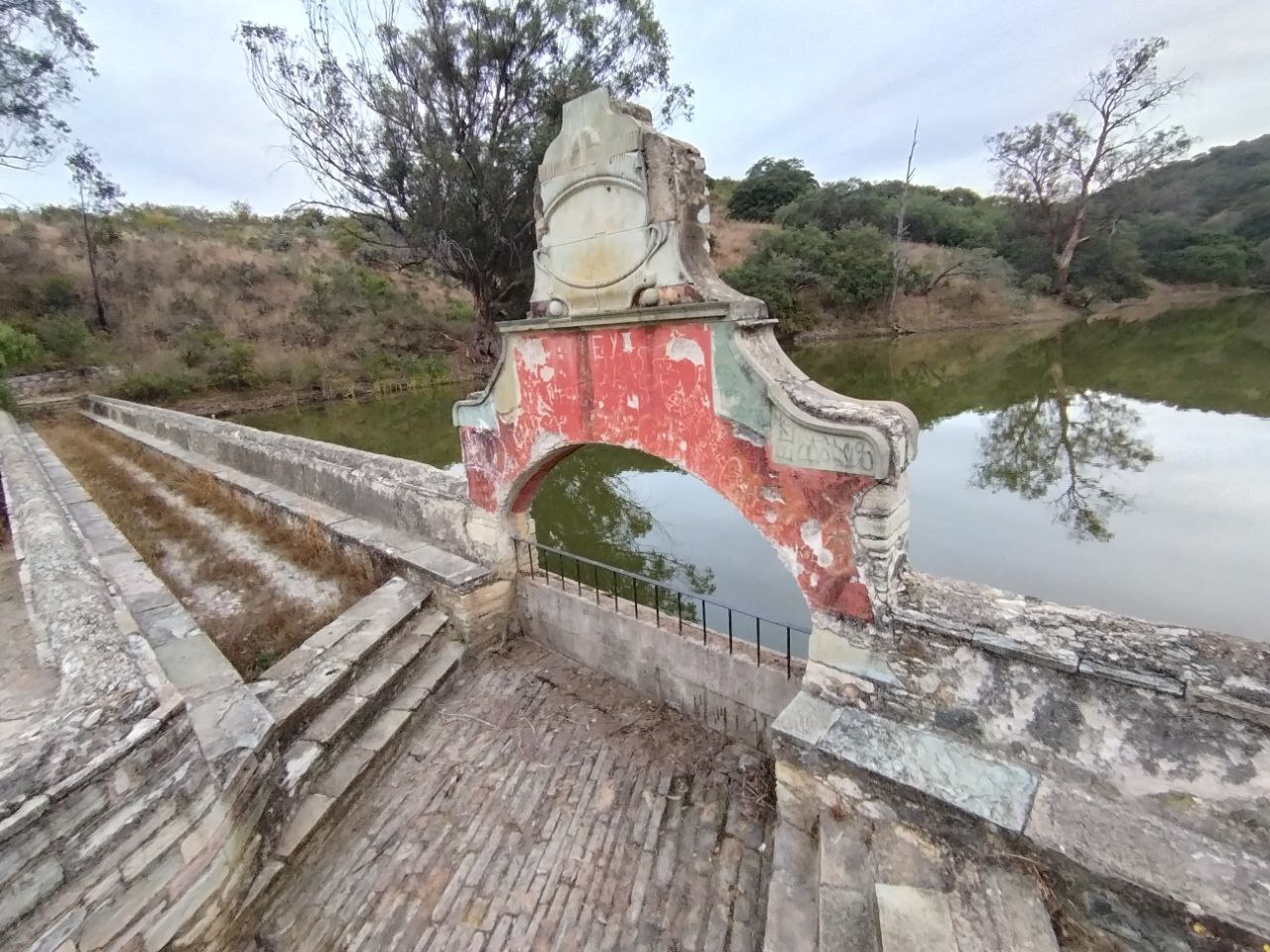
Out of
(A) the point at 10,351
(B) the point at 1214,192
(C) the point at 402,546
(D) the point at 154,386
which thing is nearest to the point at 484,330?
(D) the point at 154,386

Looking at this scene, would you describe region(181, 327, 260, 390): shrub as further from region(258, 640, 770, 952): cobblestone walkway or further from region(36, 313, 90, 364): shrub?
region(258, 640, 770, 952): cobblestone walkway

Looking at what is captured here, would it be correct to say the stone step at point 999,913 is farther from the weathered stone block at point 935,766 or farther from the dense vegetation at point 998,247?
the dense vegetation at point 998,247

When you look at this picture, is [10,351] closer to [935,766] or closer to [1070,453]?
[935,766]

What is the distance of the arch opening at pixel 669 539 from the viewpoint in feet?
19.6

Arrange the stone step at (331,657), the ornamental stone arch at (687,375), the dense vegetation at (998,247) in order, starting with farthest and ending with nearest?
the dense vegetation at (998,247) → the stone step at (331,657) → the ornamental stone arch at (687,375)

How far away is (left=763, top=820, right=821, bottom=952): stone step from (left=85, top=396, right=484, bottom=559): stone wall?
10.0 feet

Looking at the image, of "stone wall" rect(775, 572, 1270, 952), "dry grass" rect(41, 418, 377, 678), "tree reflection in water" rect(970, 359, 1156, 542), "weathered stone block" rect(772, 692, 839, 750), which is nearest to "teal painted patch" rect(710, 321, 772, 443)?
"stone wall" rect(775, 572, 1270, 952)

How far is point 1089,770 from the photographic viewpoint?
7.14ft

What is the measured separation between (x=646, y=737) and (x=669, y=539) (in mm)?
4517

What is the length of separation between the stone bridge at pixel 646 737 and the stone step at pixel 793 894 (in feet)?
0.04

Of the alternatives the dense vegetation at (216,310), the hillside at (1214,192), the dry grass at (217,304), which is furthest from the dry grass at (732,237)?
the hillside at (1214,192)

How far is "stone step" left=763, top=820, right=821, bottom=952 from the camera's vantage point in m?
2.29

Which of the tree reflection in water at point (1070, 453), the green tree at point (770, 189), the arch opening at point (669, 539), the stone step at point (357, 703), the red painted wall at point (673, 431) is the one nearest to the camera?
the red painted wall at point (673, 431)

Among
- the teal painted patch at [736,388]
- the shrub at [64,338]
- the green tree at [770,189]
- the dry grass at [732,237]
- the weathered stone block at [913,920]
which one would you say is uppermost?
the green tree at [770,189]
